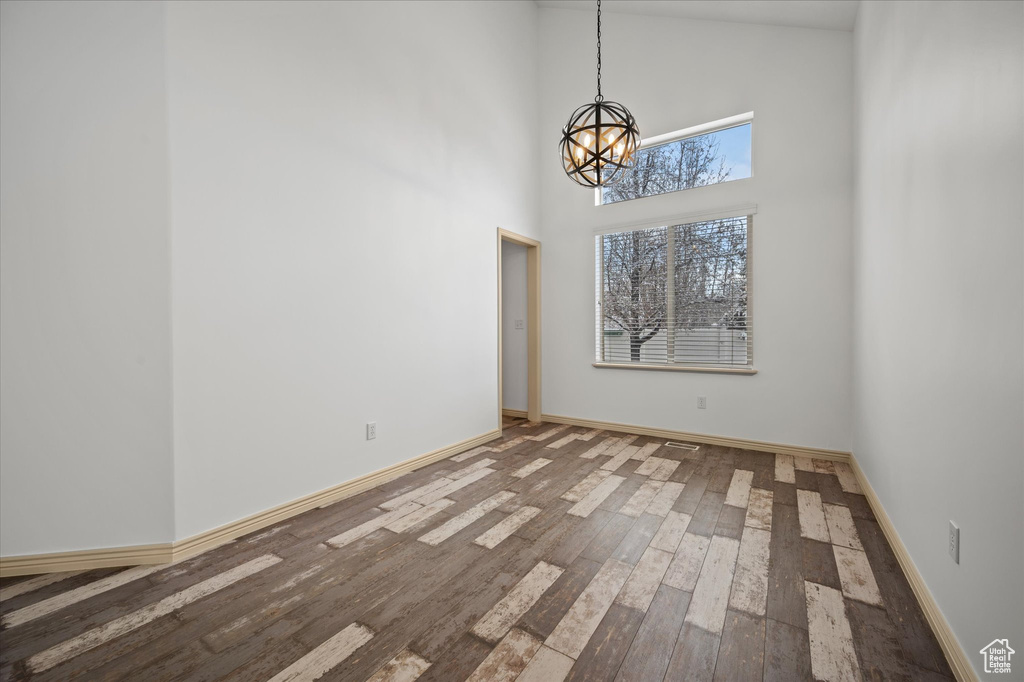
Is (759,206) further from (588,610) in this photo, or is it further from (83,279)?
(83,279)

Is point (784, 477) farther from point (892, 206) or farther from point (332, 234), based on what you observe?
point (332, 234)

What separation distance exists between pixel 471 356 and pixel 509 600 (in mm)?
2606

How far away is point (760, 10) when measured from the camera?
3.70 metres

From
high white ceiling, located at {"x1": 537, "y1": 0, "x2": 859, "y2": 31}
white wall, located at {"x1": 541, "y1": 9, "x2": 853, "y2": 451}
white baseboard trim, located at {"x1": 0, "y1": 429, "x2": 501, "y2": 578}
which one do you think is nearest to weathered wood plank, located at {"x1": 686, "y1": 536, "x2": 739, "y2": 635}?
white wall, located at {"x1": 541, "y1": 9, "x2": 853, "y2": 451}

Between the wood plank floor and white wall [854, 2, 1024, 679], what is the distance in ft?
1.24

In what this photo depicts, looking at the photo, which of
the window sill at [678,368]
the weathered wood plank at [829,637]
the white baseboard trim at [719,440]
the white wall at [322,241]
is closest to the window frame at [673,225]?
the window sill at [678,368]

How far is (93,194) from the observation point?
208 centimetres

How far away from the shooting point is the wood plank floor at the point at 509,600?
1457 millimetres

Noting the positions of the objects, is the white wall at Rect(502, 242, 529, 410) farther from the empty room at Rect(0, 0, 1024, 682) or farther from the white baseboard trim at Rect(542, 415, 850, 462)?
the empty room at Rect(0, 0, 1024, 682)

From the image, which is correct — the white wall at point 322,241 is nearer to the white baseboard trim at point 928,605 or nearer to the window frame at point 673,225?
the window frame at point 673,225

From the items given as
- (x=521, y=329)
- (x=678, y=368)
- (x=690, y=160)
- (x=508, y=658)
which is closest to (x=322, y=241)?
(x=508, y=658)

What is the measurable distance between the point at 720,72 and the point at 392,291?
366 centimetres

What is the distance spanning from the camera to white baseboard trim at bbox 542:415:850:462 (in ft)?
12.2

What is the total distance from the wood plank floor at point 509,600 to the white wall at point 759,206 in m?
1.20
